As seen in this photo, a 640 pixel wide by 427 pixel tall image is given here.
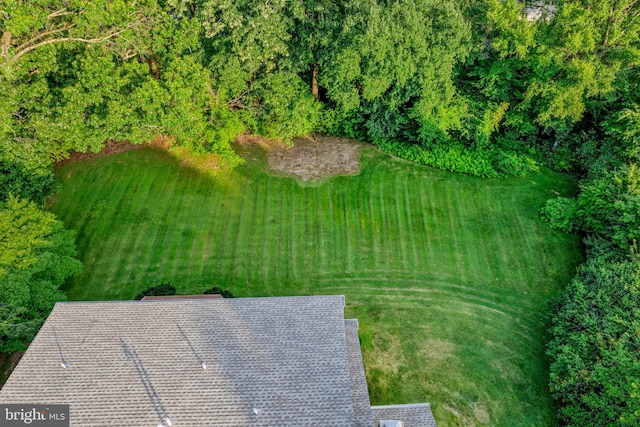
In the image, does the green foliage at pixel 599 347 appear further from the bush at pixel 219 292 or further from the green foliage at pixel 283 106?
the green foliage at pixel 283 106

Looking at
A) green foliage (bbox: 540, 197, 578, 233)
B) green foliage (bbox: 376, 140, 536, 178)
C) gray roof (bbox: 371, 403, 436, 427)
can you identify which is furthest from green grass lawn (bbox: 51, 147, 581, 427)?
gray roof (bbox: 371, 403, 436, 427)

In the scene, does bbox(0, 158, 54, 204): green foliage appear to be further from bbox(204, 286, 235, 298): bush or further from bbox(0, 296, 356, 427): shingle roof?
bbox(204, 286, 235, 298): bush

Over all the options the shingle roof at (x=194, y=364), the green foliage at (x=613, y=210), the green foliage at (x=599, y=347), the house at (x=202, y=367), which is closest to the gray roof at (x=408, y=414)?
the house at (x=202, y=367)

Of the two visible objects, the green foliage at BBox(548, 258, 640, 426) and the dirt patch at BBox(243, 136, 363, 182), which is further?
the dirt patch at BBox(243, 136, 363, 182)

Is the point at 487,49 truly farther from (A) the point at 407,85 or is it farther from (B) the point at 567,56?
(A) the point at 407,85

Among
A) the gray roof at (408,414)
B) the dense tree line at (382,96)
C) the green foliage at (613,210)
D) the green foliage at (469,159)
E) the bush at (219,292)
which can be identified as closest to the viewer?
the gray roof at (408,414)
